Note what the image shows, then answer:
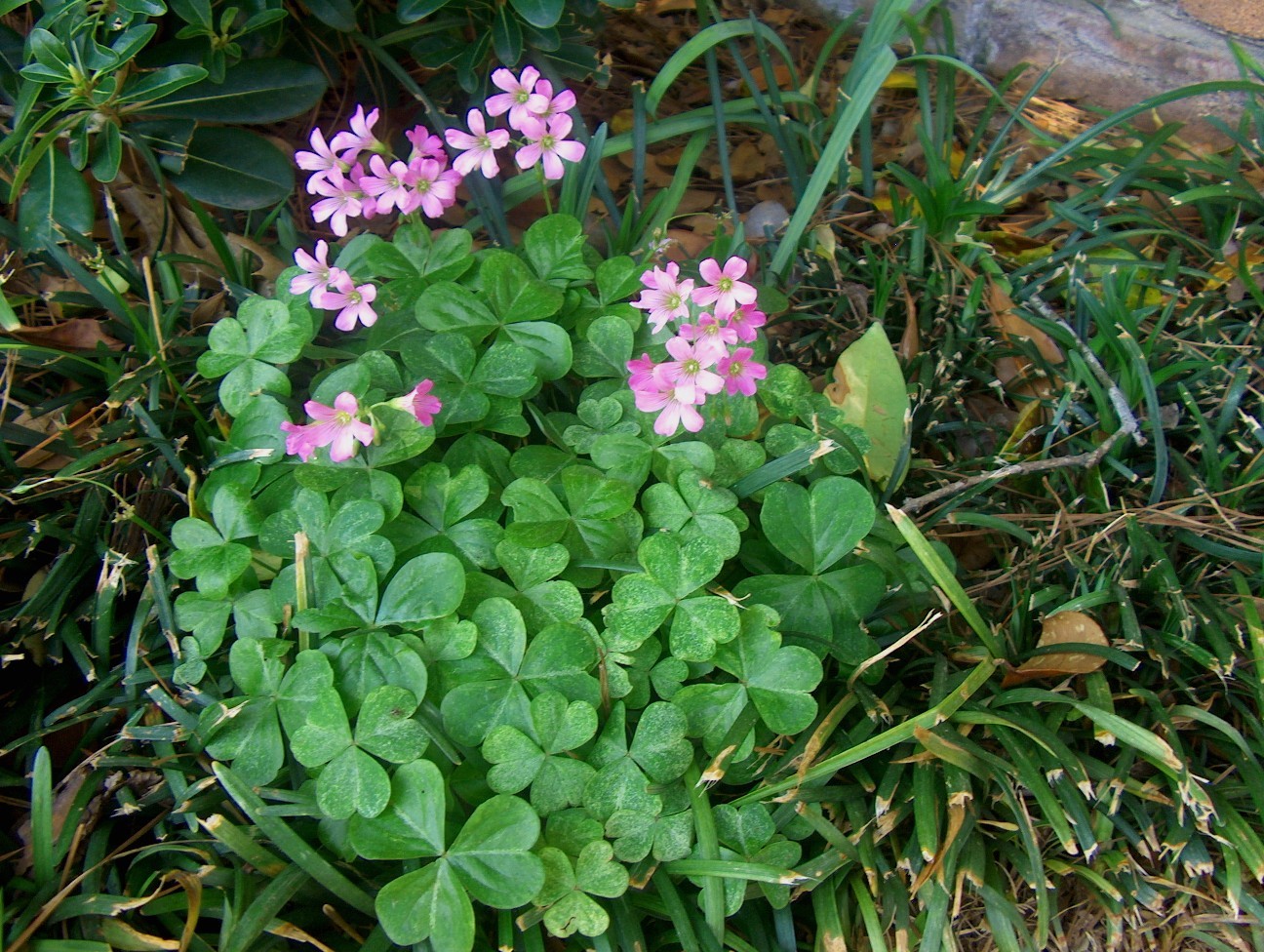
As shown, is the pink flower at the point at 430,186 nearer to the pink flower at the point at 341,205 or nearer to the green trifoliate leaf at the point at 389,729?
the pink flower at the point at 341,205

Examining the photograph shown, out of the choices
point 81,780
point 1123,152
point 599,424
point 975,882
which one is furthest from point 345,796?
point 1123,152

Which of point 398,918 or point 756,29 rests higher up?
point 756,29

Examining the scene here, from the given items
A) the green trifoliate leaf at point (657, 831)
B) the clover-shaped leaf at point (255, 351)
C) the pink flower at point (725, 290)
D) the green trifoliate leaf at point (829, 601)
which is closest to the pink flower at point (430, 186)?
the clover-shaped leaf at point (255, 351)

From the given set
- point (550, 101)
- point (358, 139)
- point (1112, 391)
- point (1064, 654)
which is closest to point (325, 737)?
point (358, 139)

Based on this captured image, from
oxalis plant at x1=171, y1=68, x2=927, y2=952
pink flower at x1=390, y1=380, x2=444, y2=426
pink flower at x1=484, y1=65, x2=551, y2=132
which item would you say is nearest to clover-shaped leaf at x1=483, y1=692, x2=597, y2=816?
oxalis plant at x1=171, y1=68, x2=927, y2=952

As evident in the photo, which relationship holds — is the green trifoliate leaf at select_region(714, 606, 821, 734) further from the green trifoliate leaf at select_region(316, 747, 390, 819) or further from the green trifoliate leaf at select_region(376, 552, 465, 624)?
the green trifoliate leaf at select_region(316, 747, 390, 819)

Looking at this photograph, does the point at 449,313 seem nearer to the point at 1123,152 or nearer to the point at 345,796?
the point at 345,796
